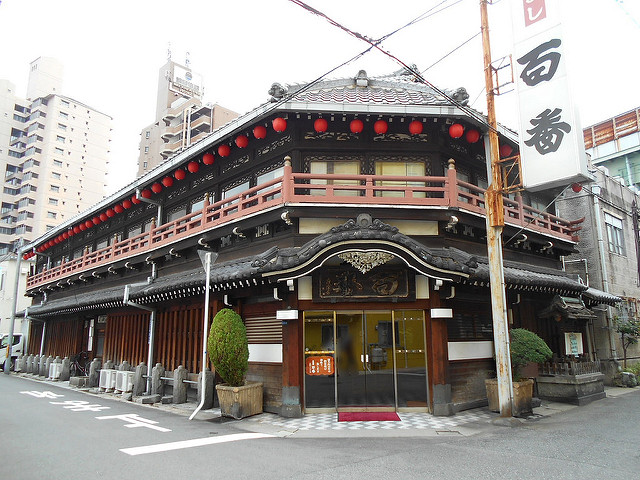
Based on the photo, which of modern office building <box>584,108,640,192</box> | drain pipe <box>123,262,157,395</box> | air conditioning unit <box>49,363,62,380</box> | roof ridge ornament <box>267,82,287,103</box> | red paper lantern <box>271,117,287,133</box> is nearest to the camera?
red paper lantern <box>271,117,287,133</box>

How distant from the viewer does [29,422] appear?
1089 centimetres

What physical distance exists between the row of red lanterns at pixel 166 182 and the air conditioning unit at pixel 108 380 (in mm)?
7748

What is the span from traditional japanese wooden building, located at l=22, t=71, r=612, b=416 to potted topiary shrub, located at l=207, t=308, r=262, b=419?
3.50 ft

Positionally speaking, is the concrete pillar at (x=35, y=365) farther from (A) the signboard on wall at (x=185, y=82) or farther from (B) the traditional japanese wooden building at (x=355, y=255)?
(A) the signboard on wall at (x=185, y=82)

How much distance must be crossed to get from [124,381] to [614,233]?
24.0 meters

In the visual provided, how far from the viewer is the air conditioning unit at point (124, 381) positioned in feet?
53.8

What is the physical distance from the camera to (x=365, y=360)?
1207 cm

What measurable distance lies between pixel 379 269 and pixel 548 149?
5359 mm

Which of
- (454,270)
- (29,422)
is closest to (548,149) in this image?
(454,270)

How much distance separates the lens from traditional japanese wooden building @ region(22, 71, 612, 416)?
1186 cm

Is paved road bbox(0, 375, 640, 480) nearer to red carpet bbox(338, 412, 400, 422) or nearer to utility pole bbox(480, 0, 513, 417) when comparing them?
utility pole bbox(480, 0, 513, 417)

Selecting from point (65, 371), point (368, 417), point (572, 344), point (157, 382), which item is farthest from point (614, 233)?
point (65, 371)

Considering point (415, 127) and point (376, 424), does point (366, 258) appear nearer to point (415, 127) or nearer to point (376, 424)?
point (376, 424)

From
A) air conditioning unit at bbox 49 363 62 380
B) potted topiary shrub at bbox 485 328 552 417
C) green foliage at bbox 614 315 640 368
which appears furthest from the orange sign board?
air conditioning unit at bbox 49 363 62 380
